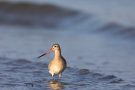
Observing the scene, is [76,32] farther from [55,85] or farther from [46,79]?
[55,85]

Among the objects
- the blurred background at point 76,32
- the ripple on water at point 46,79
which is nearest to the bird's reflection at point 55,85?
the ripple on water at point 46,79

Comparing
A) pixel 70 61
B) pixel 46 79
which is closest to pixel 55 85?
pixel 46 79

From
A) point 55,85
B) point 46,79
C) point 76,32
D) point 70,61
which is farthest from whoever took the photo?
point 76,32

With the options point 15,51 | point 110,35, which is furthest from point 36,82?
point 110,35

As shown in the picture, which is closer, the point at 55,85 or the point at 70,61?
the point at 55,85

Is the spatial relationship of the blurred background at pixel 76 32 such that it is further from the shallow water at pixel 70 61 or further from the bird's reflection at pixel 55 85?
the bird's reflection at pixel 55 85

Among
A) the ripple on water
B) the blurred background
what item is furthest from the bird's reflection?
the blurred background

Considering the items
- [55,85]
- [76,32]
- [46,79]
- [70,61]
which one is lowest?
[55,85]

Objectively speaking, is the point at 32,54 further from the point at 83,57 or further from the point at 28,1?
the point at 28,1

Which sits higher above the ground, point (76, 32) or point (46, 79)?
point (76, 32)

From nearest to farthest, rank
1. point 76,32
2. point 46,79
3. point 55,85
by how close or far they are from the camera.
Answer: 1. point 55,85
2. point 46,79
3. point 76,32

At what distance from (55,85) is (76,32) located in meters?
6.07

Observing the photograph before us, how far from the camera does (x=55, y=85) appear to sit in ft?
31.1

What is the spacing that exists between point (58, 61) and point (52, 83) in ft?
1.81
